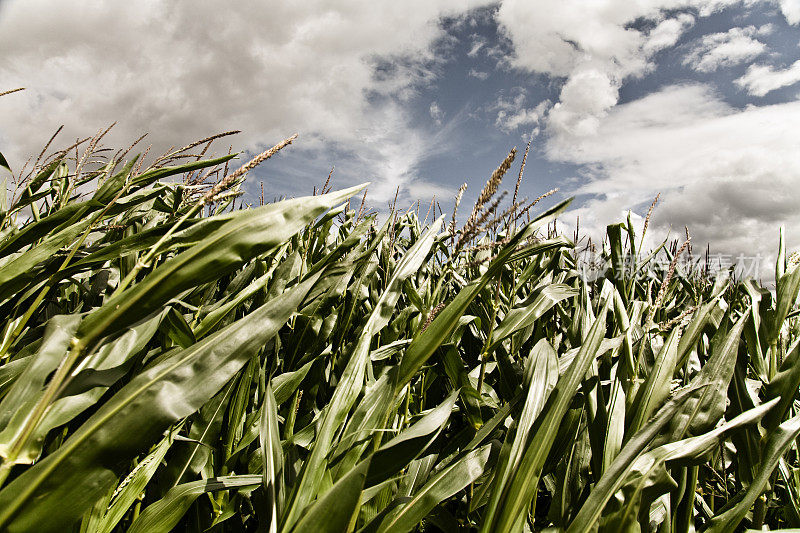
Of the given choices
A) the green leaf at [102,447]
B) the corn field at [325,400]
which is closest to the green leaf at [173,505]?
the corn field at [325,400]

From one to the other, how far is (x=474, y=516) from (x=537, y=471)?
450 millimetres

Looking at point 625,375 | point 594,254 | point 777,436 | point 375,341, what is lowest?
point 777,436

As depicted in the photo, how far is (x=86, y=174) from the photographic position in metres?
1.67

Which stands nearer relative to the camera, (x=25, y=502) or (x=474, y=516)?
(x=25, y=502)

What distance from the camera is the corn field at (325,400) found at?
0.56 metres

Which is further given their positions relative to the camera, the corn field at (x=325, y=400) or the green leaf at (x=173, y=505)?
the green leaf at (x=173, y=505)

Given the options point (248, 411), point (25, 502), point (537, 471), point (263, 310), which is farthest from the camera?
point (248, 411)

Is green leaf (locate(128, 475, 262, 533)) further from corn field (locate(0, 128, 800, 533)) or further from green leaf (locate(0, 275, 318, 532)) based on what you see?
green leaf (locate(0, 275, 318, 532))

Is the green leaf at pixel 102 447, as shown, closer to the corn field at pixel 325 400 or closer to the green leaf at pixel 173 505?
the corn field at pixel 325 400

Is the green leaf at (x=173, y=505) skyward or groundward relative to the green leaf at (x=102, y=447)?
groundward

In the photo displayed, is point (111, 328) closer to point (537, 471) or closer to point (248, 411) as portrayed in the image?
point (537, 471)

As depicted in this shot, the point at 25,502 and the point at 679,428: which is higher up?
the point at 25,502

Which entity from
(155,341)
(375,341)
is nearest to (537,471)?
(375,341)

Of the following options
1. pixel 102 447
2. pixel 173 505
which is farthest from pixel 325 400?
pixel 102 447
